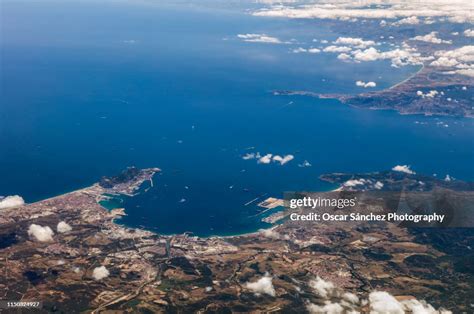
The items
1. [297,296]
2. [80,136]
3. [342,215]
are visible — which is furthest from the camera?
[80,136]

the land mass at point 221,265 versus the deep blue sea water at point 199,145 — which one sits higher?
the deep blue sea water at point 199,145

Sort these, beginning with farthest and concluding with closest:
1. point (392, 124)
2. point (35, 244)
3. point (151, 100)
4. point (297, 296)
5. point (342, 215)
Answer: point (151, 100), point (392, 124), point (342, 215), point (35, 244), point (297, 296)

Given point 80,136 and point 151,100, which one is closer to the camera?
point 80,136

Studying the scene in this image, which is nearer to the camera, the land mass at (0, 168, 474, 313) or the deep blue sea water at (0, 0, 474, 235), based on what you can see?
the land mass at (0, 168, 474, 313)

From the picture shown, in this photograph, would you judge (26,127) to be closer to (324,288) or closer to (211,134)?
(211,134)

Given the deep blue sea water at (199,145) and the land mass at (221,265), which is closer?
the land mass at (221,265)

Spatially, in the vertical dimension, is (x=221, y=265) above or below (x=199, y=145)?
below

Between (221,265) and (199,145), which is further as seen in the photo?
(199,145)

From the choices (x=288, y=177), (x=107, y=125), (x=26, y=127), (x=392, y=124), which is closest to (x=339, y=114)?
(x=392, y=124)

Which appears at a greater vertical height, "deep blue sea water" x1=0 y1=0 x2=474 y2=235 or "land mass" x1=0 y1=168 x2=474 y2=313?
"deep blue sea water" x1=0 y1=0 x2=474 y2=235

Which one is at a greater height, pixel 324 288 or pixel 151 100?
pixel 151 100
